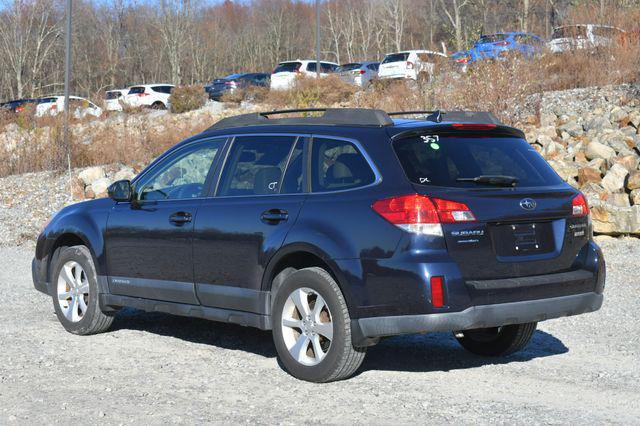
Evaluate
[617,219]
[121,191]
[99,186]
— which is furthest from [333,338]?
[99,186]

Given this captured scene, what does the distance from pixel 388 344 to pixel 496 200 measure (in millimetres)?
2191

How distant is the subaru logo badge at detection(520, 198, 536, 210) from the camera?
607 cm

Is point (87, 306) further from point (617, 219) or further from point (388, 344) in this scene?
point (617, 219)

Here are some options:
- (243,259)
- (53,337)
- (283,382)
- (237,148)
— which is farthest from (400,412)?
(53,337)

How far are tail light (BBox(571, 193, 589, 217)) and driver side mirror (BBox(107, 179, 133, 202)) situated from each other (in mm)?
3422

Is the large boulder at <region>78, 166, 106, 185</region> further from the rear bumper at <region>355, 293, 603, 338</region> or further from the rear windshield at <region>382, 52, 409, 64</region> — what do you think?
the rear windshield at <region>382, 52, 409, 64</region>

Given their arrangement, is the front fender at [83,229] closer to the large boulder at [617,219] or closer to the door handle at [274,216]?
the door handle at [274,216]

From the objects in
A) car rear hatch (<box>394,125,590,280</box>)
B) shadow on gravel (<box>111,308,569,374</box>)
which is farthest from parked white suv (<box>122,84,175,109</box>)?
car rear hatch (<box>394,125,590,280</box>)

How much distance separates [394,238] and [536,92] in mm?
17986

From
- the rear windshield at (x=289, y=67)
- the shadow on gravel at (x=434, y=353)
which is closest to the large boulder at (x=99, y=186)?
the shadow on gravel at (x=434, y=353)

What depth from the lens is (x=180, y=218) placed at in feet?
23.7

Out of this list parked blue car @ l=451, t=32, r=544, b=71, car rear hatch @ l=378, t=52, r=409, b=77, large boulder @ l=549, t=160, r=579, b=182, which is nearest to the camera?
large boulder @ l=549, t=160, r=579, b=182

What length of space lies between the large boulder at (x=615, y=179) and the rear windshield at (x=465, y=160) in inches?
339

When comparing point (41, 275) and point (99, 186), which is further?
point (99, 186)
